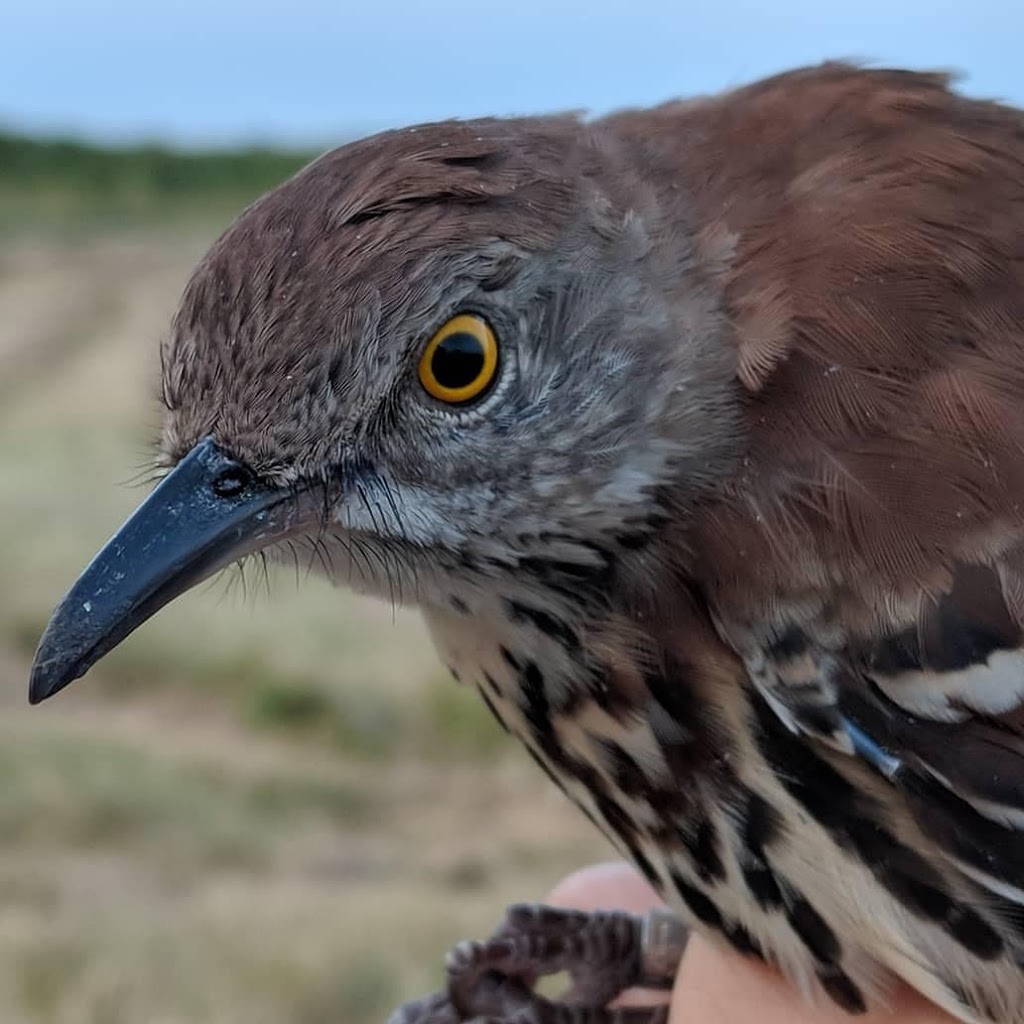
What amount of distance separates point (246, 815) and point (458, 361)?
5.93 m

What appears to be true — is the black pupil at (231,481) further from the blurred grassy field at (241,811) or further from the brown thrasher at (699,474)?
the blurred grassy field at (241,811)

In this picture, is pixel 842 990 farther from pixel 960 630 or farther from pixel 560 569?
pixel 560 569

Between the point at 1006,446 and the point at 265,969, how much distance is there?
4424 mm

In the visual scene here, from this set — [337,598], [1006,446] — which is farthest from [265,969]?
[337,598]

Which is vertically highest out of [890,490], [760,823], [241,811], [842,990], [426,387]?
→ [426,387]

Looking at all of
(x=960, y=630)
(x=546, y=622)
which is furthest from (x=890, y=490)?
(x=546, y=622)

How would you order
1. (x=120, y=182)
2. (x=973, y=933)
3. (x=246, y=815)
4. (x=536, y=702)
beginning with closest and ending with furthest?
(x=973, y=933)
(x=536, y=702)
(x=246, y=815)
(x=120, y=182)

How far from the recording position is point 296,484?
5.87 feet

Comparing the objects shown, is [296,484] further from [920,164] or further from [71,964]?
[71,964]

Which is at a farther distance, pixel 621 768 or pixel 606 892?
pixel 606 892

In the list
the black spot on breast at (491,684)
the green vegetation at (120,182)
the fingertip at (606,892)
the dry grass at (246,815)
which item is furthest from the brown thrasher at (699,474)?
the green vegetation at (120,182)

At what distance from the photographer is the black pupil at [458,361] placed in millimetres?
1762

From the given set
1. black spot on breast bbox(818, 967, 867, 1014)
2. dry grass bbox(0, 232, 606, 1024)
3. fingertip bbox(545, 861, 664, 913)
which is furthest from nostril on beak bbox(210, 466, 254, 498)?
dry grass bbox(0, 232, 606, 1024)

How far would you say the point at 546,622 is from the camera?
1.95 metres
